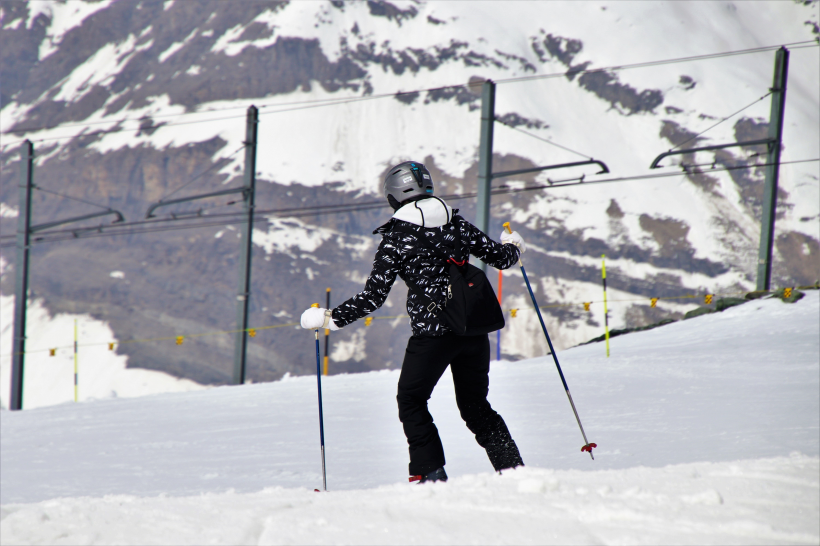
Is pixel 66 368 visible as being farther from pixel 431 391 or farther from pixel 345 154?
pixel 431 391

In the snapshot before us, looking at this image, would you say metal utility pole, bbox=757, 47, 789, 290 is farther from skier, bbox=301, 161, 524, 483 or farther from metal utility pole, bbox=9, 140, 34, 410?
metal utility pole, bbox=9, 140, 34, 410

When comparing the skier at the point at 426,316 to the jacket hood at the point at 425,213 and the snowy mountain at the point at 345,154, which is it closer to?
the jacket hood at the point at 425,213

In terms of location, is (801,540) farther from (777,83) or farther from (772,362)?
(777,83)

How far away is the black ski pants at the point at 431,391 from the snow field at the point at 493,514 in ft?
1.58

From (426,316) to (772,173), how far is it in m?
12.1

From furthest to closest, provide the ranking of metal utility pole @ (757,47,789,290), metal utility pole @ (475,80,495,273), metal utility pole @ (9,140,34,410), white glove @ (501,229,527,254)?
metal utility pole @ (9,140,34,410), metal utility pole @ (757,47,789,290), metal utility pole @ (475,80,495,273), white glove @ (501,229,527,254)

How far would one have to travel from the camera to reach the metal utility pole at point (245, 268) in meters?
13.4

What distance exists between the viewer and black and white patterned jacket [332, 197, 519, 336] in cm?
317

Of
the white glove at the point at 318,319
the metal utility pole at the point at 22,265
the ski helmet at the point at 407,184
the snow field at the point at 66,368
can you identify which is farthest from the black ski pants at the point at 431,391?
the snow field at the point at 66,368

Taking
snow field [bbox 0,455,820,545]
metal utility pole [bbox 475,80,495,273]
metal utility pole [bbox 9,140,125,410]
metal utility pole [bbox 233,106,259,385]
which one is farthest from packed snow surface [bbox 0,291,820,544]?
metal utility pole [bbox 9,140,125,410]

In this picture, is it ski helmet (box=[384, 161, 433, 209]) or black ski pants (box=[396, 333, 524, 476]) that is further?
ski helmet (box=[384, 161, 433, 209])

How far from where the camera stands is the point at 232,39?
99000 millimetres

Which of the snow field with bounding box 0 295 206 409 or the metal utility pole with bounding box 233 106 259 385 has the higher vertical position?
the metal utility pole with bounding box 233 106 259 385

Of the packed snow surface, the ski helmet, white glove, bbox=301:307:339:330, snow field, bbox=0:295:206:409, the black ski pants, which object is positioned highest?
the ski helmet
